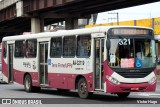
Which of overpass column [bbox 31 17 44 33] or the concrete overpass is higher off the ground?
the concrete overpass

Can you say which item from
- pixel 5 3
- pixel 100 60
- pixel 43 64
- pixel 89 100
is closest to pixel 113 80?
pixel 100 60

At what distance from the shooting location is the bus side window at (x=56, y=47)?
19656 mm

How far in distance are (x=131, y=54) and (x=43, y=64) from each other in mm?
5938

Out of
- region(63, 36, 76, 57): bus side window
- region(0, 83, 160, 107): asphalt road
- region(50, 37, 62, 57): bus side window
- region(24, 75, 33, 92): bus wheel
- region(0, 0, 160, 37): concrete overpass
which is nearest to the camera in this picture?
region(0, 83, 160, 107): asphalt road

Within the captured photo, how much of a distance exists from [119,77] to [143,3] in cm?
2503

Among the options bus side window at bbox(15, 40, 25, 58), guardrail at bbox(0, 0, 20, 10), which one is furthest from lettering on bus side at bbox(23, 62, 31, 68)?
guardrail at bbox(0, 0, 20, 10)

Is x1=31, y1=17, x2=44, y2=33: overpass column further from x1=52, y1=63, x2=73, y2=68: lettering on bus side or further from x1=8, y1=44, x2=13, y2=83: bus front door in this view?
x1=52, y1=63, x2=73, y2=68: lettering on bus side

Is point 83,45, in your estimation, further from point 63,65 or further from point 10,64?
point 10,64

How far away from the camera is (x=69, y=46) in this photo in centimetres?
1889

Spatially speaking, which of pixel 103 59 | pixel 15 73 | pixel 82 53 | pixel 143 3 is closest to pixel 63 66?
pixel 82 53

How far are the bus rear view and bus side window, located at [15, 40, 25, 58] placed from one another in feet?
25.8

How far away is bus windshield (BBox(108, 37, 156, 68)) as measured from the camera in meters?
16.4

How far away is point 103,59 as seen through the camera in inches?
658

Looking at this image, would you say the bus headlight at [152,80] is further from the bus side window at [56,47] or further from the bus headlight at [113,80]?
the bus side window at [56,47]
